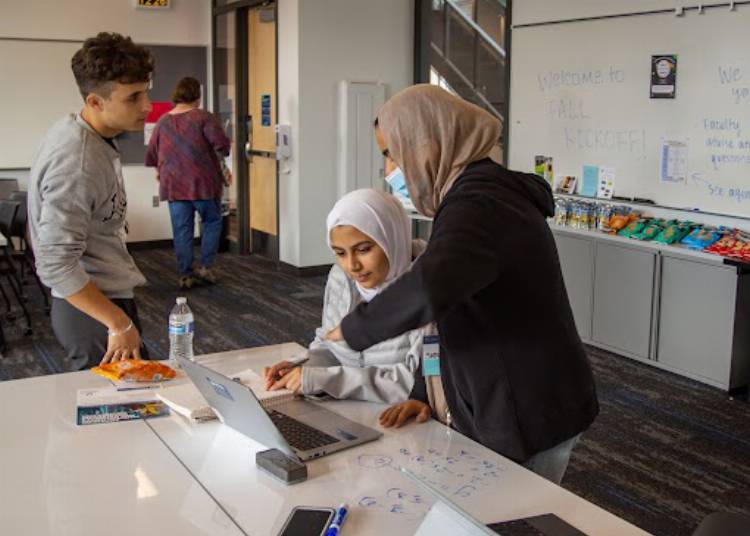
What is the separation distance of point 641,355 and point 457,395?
129 inches

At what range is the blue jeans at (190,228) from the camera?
6965 mm

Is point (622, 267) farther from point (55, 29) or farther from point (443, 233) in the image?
point (55, 29)

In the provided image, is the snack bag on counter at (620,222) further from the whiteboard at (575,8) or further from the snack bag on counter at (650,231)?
the whiteboard at (575,8)

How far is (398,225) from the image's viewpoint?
7.51 ft

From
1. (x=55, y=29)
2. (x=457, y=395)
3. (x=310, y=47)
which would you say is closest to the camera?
(x=457, y=395)

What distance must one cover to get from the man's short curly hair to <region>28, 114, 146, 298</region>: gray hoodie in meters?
0.14

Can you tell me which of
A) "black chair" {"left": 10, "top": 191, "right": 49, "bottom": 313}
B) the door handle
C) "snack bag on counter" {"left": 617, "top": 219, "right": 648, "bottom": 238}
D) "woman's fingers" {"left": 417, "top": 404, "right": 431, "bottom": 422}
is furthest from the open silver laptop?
the door handle

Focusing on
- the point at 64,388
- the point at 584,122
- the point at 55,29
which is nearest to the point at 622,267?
the point at 584,122

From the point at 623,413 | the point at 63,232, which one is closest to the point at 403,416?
the point at 63,232

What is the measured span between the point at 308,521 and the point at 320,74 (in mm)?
5984

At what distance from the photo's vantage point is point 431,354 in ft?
6.79

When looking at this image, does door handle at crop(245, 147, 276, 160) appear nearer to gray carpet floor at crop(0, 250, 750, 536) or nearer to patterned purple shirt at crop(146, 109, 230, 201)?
patterned purple shirt at crop(146, 109, 230, 201)

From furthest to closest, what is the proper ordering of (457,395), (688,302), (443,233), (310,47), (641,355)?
(310,47)
(641,355)
(688,302)
(457,395)
(443,233)

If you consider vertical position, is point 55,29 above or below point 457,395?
above
